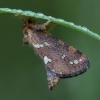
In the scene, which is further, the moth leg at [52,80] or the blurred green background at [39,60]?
the blurred green background at [39,60]

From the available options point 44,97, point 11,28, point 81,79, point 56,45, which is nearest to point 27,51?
point 11,28

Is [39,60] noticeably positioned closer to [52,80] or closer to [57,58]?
[57,58]

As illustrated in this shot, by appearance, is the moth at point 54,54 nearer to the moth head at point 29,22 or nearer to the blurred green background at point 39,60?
the moth head at point 29,22

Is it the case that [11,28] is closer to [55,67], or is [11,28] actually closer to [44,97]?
[44,97]

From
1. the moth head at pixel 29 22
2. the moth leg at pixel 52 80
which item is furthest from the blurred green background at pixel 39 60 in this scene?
the moth leg at pixel 52 80

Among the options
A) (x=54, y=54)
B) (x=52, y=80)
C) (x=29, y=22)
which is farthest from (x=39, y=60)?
(x=52, y=80)

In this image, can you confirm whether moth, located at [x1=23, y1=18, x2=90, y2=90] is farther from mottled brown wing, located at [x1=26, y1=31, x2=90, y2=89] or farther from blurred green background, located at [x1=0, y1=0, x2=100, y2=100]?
blurred green background, located at [x1=0, y1=0, x2=100, y2=100]

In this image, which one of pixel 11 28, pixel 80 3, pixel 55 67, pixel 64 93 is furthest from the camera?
pixel 11 28

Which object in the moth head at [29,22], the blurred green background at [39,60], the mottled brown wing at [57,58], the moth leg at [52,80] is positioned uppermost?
the moth head at [29,22]
